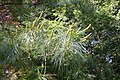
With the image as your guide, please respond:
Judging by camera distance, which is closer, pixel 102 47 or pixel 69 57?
pixel 69 57

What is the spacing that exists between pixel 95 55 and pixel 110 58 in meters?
0.20

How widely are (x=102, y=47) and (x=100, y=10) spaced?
17.6 inches

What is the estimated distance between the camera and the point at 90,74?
3203 mm

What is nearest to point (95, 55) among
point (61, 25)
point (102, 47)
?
point (102, 47)

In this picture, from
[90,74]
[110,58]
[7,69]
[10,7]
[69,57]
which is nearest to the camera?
[69,57]

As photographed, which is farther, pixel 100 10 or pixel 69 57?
pixel 100 10

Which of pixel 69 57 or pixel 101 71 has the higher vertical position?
pixel 69 57

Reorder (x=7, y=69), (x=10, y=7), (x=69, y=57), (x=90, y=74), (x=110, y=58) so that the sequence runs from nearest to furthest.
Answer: (x=69, y=57), (x=7, y=69), (x=90, y=74), (x=110, y=58), (x=10, y=7)

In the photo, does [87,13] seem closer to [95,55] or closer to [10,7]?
[95,55]

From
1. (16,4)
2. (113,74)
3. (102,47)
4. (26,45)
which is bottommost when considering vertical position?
(113,74)

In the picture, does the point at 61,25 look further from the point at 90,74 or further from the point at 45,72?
the point at 90,74

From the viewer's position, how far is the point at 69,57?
8.44ft

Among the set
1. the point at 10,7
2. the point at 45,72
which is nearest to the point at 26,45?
the point at 45,72

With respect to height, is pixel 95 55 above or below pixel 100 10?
below
